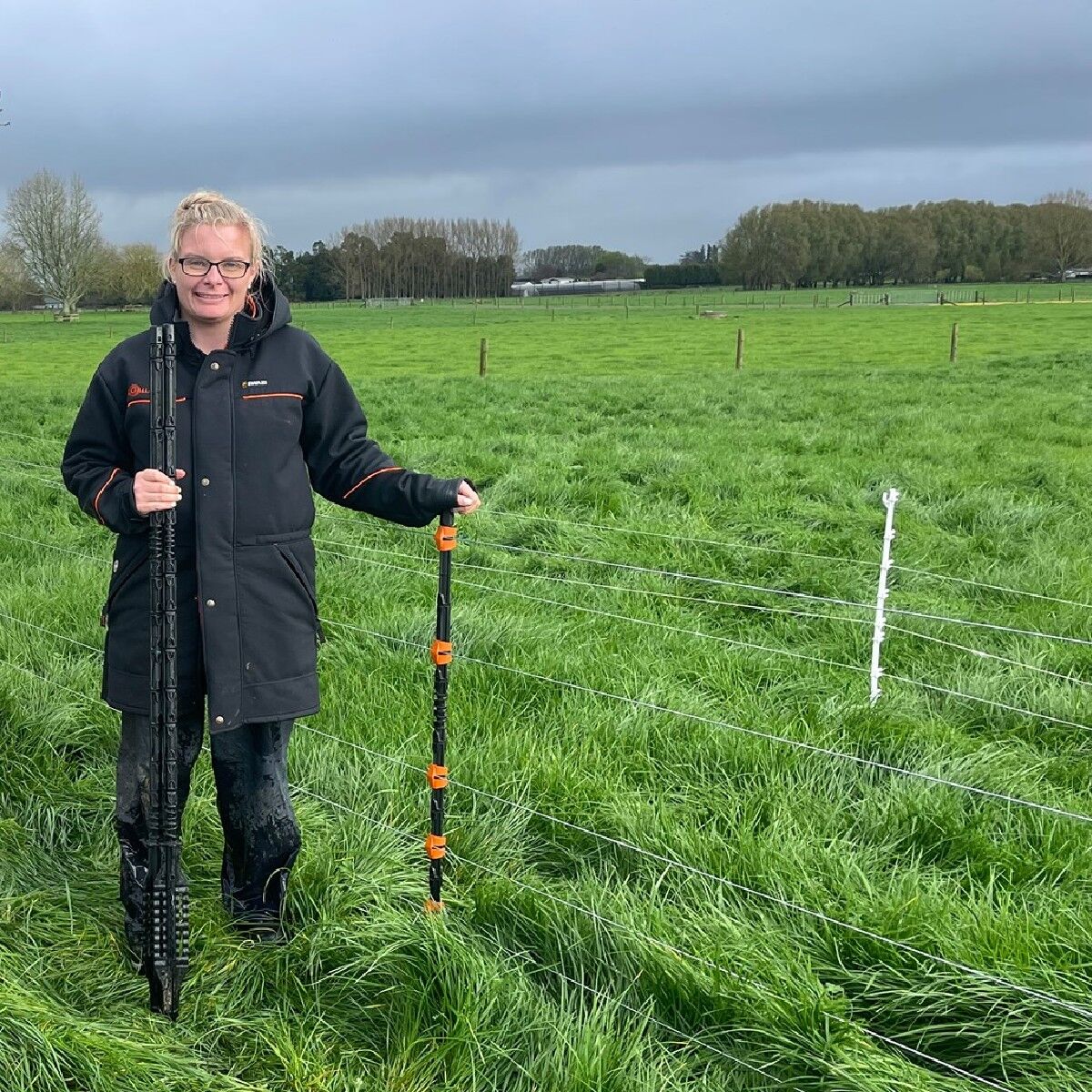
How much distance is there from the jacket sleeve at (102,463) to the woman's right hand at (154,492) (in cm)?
18

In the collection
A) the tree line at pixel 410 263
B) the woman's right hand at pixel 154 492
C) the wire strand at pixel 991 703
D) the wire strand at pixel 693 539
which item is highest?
the tree line at pixel 410 263

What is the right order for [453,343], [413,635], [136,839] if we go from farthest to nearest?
[453,343], [413,635], [136,839]

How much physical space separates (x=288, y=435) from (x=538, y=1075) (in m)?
1.81

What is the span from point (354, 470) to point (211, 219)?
798mm

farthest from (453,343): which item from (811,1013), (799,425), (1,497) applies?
(811,1013)

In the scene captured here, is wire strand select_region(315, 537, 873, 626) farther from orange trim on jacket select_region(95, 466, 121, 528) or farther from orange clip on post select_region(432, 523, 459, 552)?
orange trim on jacket select_region(95, 466, 121, 528)

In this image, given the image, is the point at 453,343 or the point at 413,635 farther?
the point at 453,343

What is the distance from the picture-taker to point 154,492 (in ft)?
8.95

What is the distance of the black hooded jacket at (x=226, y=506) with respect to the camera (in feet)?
9.64

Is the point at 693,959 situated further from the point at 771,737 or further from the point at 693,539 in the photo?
the point at 693,539

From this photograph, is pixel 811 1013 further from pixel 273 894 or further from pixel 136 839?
pixel 136 839

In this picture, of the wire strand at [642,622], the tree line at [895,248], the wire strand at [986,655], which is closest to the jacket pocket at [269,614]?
the wire strand at [642,622]

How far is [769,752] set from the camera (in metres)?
4.44

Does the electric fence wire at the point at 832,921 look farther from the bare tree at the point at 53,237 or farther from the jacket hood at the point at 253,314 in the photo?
the bare tree at the point at 53,237
